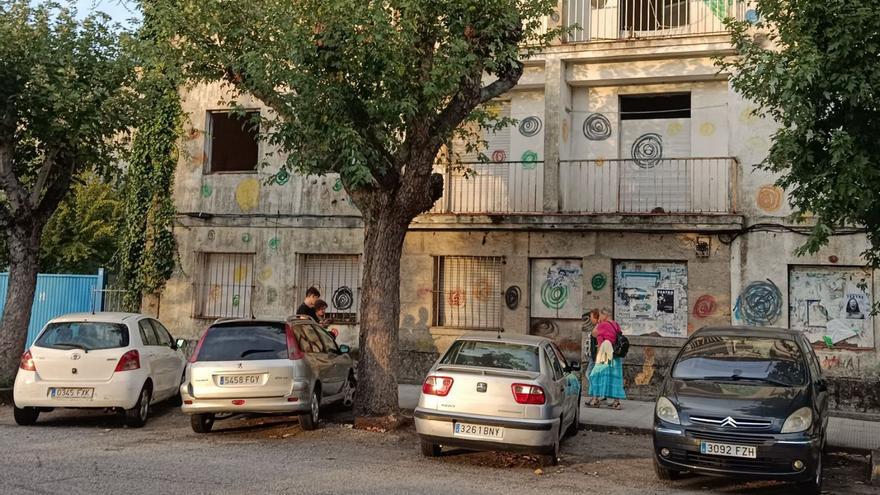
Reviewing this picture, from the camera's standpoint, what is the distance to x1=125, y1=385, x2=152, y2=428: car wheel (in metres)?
10.8

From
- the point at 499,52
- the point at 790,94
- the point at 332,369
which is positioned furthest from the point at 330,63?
the point at 790,94

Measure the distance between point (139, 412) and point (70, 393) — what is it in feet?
3.03

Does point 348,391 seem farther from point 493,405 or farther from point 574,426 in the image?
point 493,405

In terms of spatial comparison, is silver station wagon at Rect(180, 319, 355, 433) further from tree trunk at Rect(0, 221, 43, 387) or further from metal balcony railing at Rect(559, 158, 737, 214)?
metal balcony railing at Rect(559, 158, 737, 214)

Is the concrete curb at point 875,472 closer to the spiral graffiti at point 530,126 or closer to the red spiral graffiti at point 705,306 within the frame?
the red spiral graffiti at point 705,306

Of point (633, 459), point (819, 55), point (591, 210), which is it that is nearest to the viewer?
point (819, 55)

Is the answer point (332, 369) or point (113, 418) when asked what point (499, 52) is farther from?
point (113, 418)

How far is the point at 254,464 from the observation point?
841cm

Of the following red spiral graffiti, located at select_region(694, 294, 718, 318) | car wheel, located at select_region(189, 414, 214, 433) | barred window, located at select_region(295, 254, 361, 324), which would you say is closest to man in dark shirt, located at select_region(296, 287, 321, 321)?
car wheel, located at select_region(189, 414, 214, 433)

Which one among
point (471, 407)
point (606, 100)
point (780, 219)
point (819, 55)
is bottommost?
point (471, 407)

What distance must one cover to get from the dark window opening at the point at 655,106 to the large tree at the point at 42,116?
9.81 metres

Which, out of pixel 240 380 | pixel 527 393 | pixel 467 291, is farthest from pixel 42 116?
pixel 527 393

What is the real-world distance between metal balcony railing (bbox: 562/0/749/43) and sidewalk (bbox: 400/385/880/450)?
7471mm

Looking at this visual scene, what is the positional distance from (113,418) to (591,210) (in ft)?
31.8
